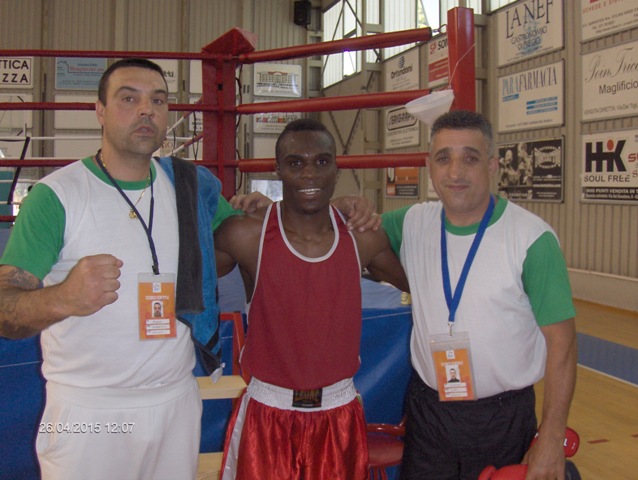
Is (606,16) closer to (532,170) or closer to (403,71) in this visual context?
(532,170)

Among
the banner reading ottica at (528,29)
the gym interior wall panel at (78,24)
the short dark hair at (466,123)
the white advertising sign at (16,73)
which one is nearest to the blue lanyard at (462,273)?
the short dark hair at (466,123)

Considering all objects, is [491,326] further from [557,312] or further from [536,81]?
[536,81]

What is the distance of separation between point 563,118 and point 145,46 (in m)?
8.76

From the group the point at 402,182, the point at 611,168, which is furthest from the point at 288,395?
the point at 402,182

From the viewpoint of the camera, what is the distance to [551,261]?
1437 mm

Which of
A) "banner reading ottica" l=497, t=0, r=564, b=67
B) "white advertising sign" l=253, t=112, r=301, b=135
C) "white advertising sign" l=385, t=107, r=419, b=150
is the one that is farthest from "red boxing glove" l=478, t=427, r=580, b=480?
"white advertising sign" l=253, t=112, r=301, b=135

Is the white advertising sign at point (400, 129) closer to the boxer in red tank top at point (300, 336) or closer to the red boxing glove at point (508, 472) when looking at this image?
the boxer in red tank top at point (300, 336)

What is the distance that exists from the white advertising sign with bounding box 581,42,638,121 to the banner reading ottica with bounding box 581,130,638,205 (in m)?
0.24

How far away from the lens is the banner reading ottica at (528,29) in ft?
21.9

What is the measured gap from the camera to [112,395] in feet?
4.27

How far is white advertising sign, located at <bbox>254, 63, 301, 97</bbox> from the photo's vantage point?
1279cm

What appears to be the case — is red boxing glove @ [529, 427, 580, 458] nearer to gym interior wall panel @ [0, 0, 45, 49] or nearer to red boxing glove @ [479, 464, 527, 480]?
red boxing glove @ [479, 464, 527, 480]

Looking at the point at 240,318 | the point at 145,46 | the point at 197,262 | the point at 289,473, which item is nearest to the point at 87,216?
the point at 197,262

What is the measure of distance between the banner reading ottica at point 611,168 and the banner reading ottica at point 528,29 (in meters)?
1.33
